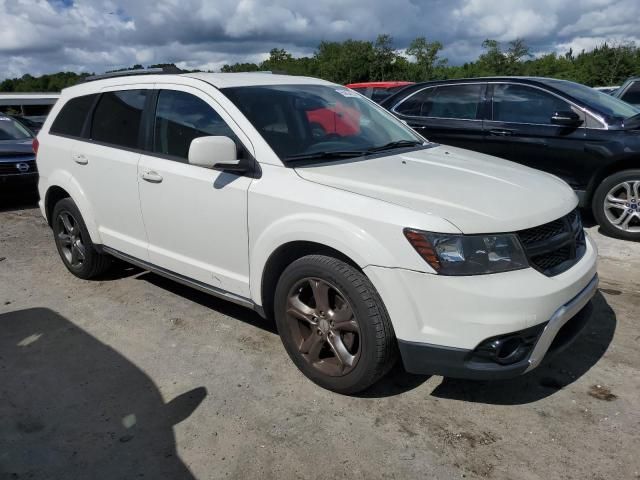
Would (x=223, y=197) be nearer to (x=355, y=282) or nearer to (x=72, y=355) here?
(x=355, y=282)

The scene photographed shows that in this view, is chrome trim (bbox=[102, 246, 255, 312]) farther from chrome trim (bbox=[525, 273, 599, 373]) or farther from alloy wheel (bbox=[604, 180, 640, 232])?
alloy wheel (bbox=[604, 180, 640, 232])

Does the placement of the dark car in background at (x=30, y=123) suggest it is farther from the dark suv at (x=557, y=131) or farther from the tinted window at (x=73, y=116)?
the dark suv at (x=557, y=131)

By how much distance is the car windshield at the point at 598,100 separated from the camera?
19.8 feet

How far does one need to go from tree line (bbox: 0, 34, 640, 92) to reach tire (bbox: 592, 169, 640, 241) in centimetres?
5530

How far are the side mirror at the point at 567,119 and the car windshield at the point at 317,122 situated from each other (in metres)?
2.50

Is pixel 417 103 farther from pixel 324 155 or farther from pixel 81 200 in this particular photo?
pixel 81 200

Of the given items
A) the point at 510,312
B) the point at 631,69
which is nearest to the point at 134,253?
the point at 510,312

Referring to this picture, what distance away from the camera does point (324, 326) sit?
3.07 m

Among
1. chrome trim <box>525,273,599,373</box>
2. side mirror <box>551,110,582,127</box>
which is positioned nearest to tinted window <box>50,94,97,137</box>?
chrome trim <box>525,273,599,373</box>

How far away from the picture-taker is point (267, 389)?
323cm

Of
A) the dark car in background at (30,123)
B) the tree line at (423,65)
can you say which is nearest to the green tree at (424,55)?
the tree line at (423,65)

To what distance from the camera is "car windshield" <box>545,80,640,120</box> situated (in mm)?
6032

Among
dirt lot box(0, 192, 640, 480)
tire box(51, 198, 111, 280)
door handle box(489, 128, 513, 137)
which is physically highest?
door handle box(489, 128, 513, 137)

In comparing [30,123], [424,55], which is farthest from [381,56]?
[30,123]
